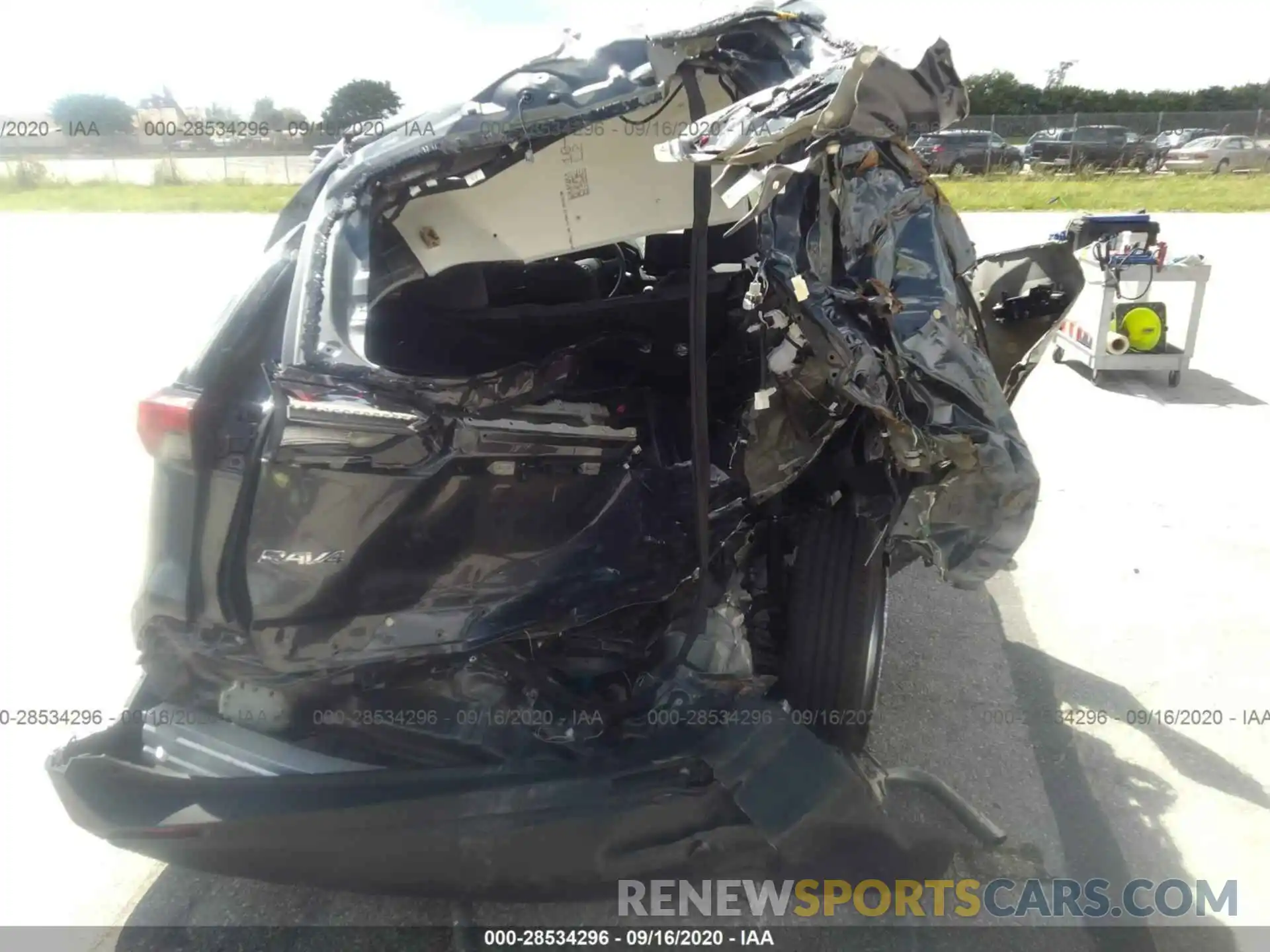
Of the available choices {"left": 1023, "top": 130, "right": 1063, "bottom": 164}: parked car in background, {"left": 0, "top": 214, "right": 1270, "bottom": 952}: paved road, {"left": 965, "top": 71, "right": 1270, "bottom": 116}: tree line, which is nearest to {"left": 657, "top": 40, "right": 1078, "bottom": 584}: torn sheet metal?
{"left": 0, "top": 214, "right": 1270, "bottom": 952}: paved road

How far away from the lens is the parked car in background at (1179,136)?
28.5 metres

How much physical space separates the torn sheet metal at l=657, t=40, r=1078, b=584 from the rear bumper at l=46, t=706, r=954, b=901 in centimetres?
64

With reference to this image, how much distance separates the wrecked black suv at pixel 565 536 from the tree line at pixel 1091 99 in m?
45.6

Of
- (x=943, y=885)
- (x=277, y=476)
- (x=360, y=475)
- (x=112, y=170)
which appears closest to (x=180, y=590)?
(x=277, y=476)

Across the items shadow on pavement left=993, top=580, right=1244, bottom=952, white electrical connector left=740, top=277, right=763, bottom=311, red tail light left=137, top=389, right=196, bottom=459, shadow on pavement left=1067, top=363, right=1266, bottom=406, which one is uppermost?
white electrical connector left=740, top=277, right=763, bottom=311

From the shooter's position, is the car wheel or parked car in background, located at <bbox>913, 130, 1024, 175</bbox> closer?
the car wheel

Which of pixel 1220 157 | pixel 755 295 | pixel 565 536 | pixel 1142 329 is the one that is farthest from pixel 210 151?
pixel 755 295

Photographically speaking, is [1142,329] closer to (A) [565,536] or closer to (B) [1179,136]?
(A) [565,536]

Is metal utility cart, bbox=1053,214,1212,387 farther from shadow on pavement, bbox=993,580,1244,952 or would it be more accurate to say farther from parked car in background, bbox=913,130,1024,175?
parked car in background, bbox=913,130,1024,175

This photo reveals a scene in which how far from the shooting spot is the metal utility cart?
6.29 m

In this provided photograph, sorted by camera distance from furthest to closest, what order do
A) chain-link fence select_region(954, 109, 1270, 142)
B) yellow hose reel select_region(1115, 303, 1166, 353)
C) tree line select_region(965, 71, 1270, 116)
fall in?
1. tree line select_region(965, 71, 1270, 116)
2. chain-link fence select_region(954, 109, 1270, 142)
3. yellow hose reel select_region(1115, 303, 1166, 353)

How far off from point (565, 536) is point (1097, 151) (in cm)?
3003

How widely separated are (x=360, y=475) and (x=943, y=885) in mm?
1864

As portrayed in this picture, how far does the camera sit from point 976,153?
1001 inches
